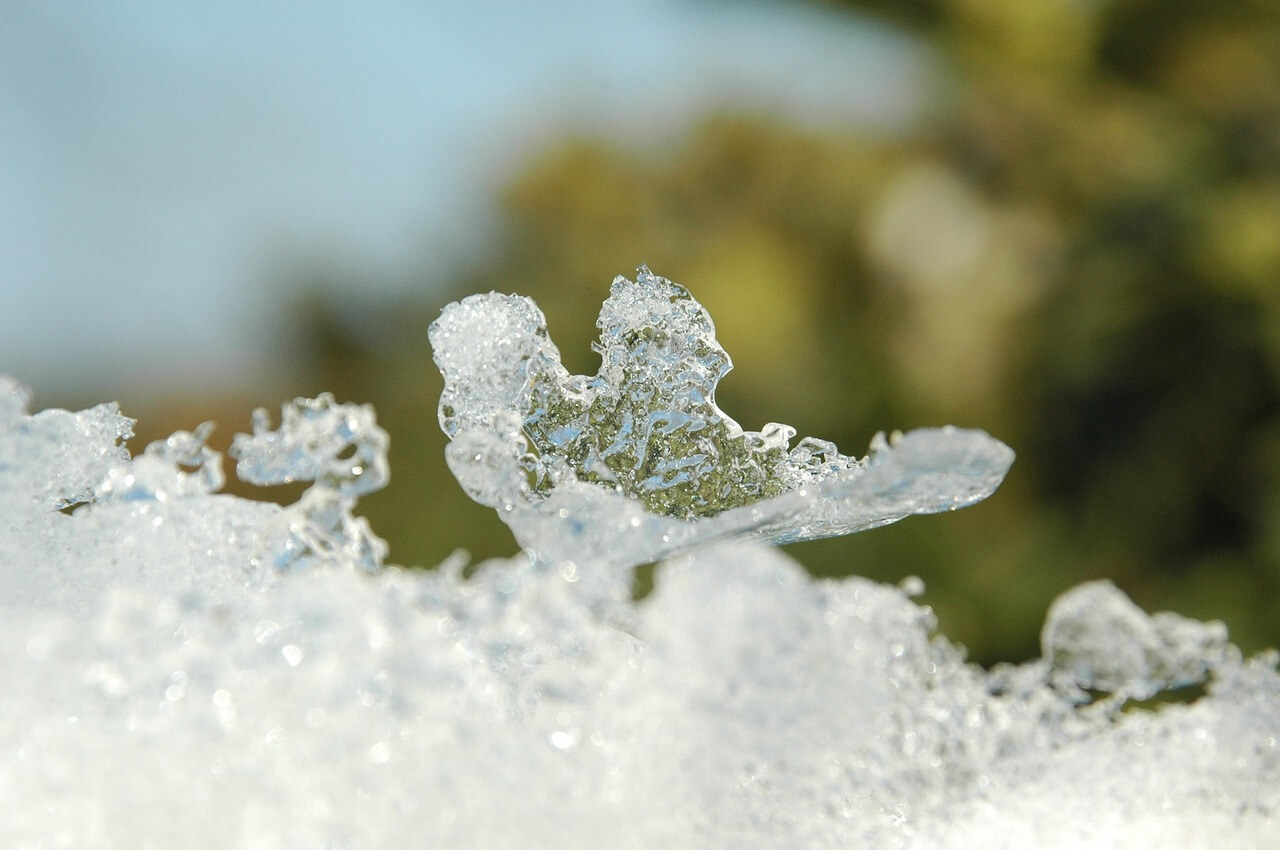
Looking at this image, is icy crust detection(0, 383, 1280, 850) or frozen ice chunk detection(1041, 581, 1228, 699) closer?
icy crust detection(0, 383, 1280, 850)

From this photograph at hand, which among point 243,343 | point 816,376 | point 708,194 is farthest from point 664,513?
point 243,343

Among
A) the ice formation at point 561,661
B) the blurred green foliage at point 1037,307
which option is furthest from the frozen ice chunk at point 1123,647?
the blurred green foliage at point 1037,307

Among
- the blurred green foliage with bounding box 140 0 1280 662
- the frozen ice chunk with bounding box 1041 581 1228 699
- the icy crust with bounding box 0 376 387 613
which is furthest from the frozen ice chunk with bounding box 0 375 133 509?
the blurred green foliage with bounding box 140 0 1280 662

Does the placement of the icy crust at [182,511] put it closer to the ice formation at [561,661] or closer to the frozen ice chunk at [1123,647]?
the ice formation at [561,661]

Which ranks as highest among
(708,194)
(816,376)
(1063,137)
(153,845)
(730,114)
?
(730,114)

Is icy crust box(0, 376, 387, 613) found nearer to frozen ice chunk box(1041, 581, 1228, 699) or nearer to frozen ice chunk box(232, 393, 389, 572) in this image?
frozen ice chunk box(232, 393, 389, 572)

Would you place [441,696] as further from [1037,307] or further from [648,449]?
[1037,307]

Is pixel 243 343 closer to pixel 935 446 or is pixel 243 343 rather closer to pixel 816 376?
pixel 816 376
